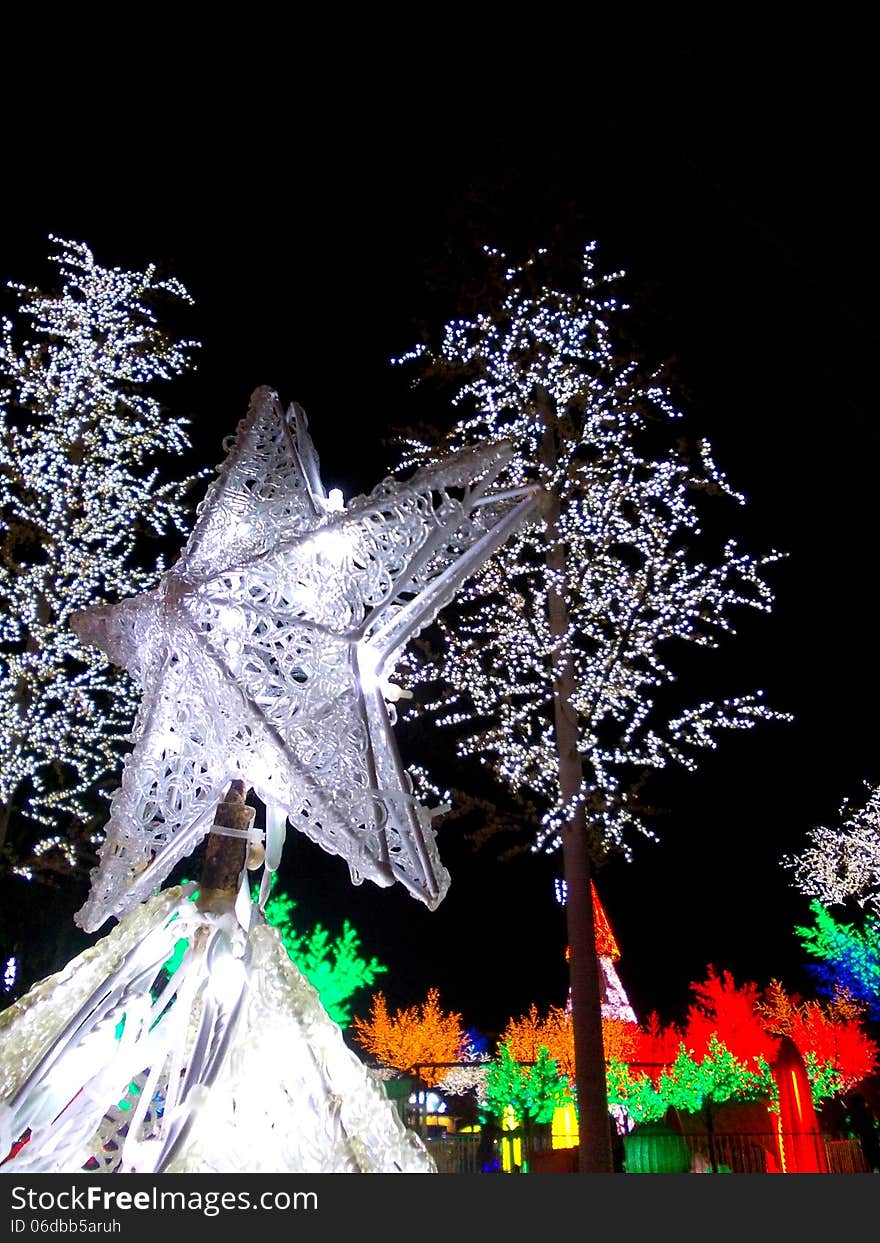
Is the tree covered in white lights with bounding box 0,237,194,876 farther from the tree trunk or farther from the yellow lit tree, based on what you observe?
the yellow lit tree

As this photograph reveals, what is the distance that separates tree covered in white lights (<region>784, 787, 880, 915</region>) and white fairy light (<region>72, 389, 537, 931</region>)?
1940cm

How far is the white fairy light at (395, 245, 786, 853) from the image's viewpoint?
950 centimetres

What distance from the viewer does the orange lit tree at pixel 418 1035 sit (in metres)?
38.3

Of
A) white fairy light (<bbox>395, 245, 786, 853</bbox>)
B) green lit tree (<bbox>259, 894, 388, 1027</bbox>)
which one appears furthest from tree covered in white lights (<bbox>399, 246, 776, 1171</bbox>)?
green lit tree (<bbox>259, 894, 388, 1027</bbox>)

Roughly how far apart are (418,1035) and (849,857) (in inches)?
946

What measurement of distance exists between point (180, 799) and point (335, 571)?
1.12 meters

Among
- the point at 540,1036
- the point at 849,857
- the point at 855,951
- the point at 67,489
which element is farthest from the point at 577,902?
the point at 540,1036

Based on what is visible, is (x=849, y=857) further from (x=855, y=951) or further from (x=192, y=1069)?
(x=192, y=1069)

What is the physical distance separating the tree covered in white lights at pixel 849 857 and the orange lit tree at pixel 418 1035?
2063cm

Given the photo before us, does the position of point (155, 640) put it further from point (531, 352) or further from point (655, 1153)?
point (655, 1153)

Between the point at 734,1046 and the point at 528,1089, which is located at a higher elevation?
the point at 734,1046

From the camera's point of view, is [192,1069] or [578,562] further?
[578,562]

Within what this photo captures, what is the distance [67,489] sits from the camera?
9.93 m

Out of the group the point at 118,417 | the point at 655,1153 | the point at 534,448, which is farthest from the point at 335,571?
the point at 655,1153
